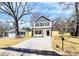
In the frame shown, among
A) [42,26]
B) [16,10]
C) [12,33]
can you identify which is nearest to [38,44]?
[42,26]

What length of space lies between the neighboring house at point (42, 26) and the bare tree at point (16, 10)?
0.73ft

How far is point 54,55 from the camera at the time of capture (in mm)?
4031

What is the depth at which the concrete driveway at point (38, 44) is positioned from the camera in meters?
4.13

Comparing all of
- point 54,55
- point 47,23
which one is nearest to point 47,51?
point 54,55

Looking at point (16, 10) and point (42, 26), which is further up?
point (16, 10)

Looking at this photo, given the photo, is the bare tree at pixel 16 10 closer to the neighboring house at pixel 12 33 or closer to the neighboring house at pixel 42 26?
the neighboring house at pixel 12 33

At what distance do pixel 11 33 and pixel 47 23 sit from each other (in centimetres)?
62

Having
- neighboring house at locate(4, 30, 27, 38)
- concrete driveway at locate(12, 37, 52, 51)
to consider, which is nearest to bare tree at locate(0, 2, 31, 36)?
neighboring house at locate(4, 30, 27, 38)

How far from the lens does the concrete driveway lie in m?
4.13

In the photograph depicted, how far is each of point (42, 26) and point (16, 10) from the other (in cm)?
50

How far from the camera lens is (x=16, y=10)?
4180mm

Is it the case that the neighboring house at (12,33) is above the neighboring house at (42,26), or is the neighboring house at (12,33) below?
below

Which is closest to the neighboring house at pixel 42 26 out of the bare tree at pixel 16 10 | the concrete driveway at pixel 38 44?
the concrete driveway at pixel 38 44

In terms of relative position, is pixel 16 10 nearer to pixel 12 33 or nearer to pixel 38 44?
pixel 12 33
